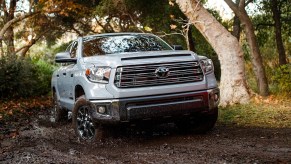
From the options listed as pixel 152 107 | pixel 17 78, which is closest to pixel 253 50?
pixel 152 107

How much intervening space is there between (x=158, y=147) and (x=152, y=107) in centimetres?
61

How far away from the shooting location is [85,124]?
6.36 meters

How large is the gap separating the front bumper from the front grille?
0.73ft

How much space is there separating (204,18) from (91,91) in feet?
16.0

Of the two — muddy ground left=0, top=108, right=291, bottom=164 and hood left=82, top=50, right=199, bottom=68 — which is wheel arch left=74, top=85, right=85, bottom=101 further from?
muddy ground left=0, top=108, right=291, bottom=164

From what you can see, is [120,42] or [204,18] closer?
[120,42]

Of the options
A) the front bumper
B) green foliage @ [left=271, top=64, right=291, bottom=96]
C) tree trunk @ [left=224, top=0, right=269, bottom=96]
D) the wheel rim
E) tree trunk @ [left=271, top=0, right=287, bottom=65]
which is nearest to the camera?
the front bumper

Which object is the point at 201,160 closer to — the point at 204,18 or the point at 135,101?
the point at 135,101

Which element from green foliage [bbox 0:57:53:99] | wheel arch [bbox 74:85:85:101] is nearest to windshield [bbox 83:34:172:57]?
wheel arch [bbox 74:85:85:101]

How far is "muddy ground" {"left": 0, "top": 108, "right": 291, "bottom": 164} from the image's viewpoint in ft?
16.3

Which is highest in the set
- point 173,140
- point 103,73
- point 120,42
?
point 120,42

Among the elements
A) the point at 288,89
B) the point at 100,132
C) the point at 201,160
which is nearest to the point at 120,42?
the point at 100,132

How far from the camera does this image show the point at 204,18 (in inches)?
386

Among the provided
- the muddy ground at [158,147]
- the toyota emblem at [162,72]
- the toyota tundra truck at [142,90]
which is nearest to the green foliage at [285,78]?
the muddy ground at [158,147]
